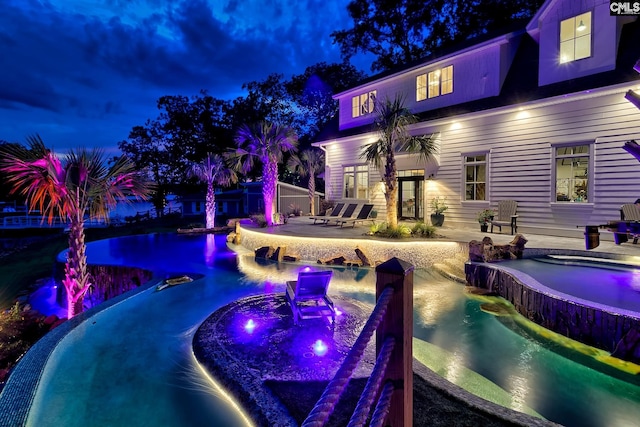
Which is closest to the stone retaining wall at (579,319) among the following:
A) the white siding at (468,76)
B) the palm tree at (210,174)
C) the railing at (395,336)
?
the railing at (395,336)

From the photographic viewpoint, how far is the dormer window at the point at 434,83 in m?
14.2

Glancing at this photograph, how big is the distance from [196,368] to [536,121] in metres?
12.2

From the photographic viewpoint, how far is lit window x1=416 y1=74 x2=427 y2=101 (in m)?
15.0

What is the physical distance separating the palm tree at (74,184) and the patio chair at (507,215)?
10949 millimetres

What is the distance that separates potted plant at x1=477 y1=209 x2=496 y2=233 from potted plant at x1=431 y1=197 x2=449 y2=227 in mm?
1590

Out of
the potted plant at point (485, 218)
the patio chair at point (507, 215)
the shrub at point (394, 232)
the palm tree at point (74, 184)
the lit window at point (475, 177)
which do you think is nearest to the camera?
the palm tree at point (74, 184)

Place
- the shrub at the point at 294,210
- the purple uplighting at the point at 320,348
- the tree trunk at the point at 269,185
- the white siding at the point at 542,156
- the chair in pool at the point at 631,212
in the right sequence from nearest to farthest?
1. the purple uplighting at the point at 320,348
2. the chair in pool at the point at 631,212
3. the white siding at the point at 542,156
4. the tree trunk at the point at 269,185
5. the shrub at the point at 294,210

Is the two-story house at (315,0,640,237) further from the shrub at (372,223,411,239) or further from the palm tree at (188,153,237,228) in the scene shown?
the palm tree at (188,153,237,228)

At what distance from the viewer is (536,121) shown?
11203 mm

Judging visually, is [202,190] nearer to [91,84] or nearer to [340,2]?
[340,2]

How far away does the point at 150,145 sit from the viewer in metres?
34.0

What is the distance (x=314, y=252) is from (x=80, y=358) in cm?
759

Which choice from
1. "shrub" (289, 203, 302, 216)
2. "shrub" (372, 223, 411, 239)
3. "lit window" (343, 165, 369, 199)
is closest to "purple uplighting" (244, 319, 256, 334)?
"shrub" (372, 223, 411, 239)

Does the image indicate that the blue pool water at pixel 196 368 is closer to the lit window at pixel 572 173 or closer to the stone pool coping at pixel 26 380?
the stone pool coping at pixel 26 380
